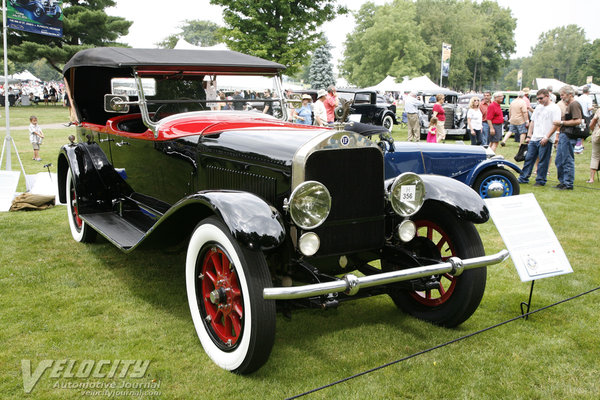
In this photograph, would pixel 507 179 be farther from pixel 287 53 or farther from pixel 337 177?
pixel 287 53

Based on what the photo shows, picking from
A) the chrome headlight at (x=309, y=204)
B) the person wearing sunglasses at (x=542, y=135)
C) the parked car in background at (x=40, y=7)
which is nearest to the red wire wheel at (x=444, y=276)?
the chrome headlight at (x=309, y=204)

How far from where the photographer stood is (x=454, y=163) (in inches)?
290

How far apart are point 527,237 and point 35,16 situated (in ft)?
27.9

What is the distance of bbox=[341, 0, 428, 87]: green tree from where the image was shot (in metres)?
56.2

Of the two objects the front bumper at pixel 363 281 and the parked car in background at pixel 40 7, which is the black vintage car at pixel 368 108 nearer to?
the parked car in background at pixel 40 7

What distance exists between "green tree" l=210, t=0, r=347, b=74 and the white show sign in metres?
16.9

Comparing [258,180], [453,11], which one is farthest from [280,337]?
[453,11]

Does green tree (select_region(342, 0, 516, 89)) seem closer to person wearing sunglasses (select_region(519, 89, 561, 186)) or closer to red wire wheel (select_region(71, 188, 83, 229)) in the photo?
person wearing sunglasses (select_region(519, 89, 561, 186))

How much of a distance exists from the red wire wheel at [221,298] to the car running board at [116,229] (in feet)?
2.78

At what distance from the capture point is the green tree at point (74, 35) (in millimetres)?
28266

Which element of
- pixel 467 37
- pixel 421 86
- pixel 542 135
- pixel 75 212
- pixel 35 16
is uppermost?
pixel 467 37

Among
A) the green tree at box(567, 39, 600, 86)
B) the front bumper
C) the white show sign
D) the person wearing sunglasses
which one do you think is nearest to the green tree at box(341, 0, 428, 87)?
the green tree at box(567, 39, 600, 86)

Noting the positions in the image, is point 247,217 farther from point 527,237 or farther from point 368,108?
point 368,108

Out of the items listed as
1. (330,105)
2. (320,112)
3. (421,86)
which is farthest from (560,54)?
(320,112)
